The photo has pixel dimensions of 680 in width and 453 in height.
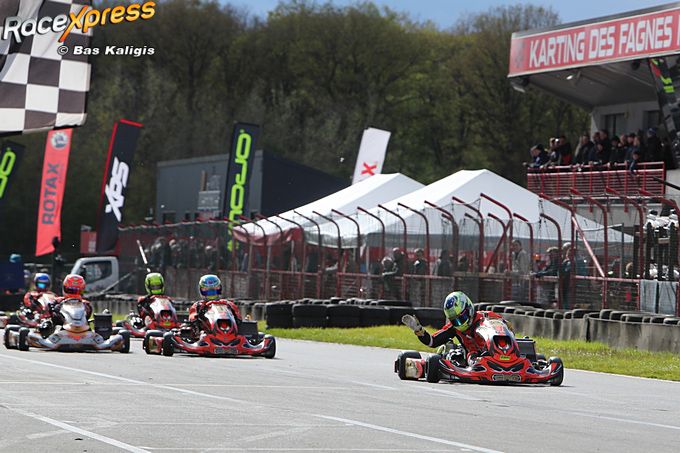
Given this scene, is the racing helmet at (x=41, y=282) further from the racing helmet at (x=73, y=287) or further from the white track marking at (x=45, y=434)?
the white track marking at (x=45, y=434)

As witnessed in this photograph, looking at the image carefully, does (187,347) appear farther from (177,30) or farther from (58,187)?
(177,30)

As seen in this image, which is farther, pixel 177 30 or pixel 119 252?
pixel 177 30

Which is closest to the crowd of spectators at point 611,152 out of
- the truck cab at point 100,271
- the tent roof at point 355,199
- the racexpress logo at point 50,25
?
the tent roof at point 355,199

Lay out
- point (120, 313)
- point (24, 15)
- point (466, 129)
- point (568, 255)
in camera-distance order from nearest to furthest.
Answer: point (24, 15) < point (568, 255) < point (120, 313) < point (466, 129)

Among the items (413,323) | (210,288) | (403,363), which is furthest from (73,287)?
(413,323)

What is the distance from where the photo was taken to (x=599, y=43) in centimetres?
3634

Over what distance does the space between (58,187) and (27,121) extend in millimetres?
29552

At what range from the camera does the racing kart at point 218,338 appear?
17.1m

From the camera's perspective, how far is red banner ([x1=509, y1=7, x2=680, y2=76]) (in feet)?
110

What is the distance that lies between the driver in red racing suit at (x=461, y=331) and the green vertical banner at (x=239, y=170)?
67.2ft

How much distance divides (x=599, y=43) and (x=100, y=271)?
51.5 feet

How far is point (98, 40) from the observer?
69375 mm

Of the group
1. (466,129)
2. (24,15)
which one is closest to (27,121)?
(24,15)

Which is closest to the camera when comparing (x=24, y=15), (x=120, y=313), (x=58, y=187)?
(x=24, y=15)
